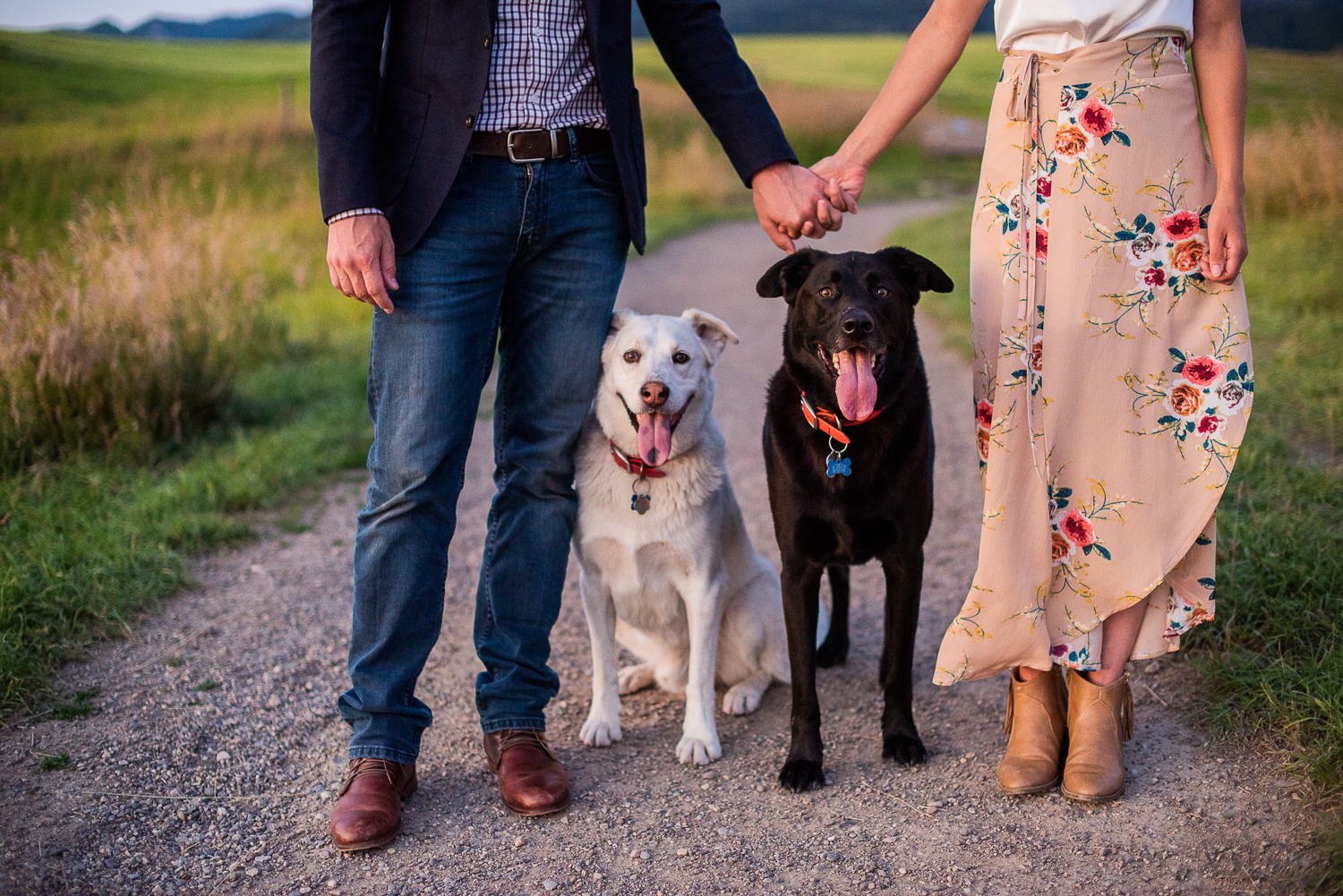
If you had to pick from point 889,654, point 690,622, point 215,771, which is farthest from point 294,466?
point 889,654

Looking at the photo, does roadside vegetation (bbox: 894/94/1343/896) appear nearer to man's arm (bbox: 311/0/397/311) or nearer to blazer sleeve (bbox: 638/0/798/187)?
blazer sleeve (bbox: 638/0/798/187)

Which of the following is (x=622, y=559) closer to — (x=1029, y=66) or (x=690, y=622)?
(x=690, y=622)

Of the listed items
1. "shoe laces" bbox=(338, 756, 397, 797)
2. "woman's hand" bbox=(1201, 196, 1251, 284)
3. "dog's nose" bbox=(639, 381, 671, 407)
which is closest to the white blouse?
"woman's hand" bbox=(1201, 196, 1251, 284)

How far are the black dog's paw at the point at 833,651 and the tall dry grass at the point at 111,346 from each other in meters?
3.81

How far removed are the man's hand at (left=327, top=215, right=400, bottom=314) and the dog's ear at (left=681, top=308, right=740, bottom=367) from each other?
3.32 feet

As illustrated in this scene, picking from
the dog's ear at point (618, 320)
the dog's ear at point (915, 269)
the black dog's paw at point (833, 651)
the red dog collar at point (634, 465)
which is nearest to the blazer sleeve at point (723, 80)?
the dog's ear at point (915, 269)

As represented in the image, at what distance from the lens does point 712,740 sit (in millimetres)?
2797

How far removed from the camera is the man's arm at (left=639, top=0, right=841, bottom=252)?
9.02 feet

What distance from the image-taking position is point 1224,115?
225 centimetres

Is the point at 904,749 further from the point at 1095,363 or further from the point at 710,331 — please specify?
the point at 710,331

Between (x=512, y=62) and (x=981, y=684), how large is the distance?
7.82ft

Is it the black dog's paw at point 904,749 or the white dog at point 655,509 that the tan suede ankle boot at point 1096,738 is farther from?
the white dog at point 655,509

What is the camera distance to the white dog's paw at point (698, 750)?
109 inches

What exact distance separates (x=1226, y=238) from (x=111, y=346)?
5183 millimetres
